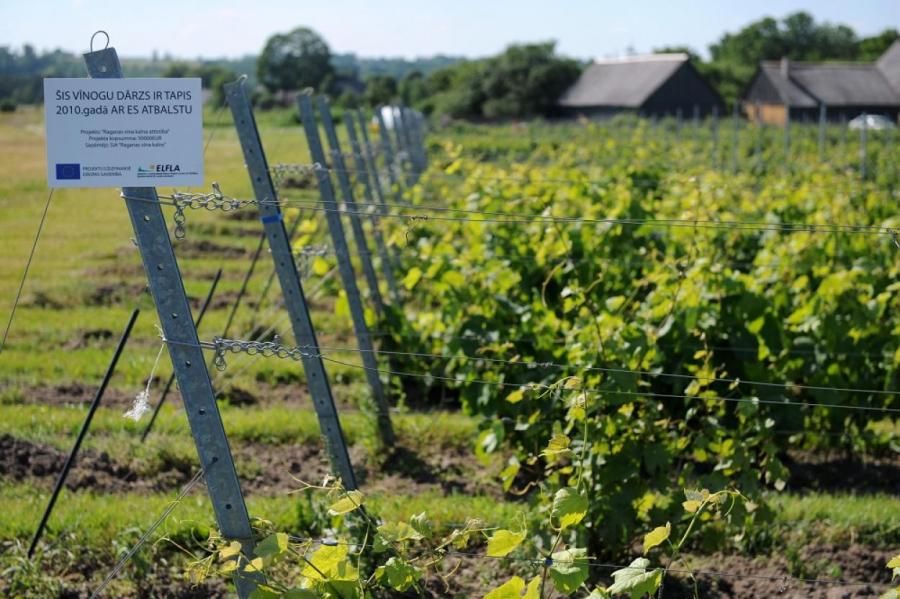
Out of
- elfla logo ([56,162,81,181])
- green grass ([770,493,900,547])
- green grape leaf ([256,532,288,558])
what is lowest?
green grass ([770,493,900,547])

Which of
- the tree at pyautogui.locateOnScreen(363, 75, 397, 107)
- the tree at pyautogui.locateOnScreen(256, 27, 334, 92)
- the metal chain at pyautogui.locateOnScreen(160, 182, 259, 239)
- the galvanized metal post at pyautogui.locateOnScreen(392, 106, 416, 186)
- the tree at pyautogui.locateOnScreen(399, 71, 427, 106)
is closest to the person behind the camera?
the metal chain at pyautogui.locateOnScreen(160, 182, 259, 239)

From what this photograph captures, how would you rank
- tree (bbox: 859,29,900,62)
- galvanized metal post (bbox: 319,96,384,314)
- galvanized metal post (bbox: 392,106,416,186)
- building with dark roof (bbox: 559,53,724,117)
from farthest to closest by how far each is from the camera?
tree (bbox: 859,29,900,62) → building with dark roof (bbox: 559,53,724,117) → galvanized metal post (bbox: 392,106,416,186) → galvanized metal post (bbox: 319,96,384,314)

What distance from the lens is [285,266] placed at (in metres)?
4.16

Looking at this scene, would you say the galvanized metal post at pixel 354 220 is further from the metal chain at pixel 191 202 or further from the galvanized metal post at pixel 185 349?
the galvanized metal post at pixel 185 349

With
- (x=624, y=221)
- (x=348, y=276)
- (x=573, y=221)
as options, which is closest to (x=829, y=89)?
(x=573, y=221)

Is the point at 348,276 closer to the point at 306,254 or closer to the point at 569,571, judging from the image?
the point at 306,254

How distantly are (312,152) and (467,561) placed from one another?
2381mm

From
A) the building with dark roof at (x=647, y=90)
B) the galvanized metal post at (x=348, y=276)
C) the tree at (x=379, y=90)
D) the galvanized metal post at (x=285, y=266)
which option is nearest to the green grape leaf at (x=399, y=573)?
the galvanized metal post at (x=285, y=266)

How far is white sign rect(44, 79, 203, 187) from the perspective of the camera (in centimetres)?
268

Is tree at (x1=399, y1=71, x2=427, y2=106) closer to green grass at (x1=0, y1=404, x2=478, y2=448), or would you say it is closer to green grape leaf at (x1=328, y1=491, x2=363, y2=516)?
green grass at (x1=0, y1=404, x2=478, y2=448)

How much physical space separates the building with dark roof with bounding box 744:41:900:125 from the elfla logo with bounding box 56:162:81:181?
54.6 meters

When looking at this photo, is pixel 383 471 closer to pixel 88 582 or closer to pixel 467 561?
pixel 467 561

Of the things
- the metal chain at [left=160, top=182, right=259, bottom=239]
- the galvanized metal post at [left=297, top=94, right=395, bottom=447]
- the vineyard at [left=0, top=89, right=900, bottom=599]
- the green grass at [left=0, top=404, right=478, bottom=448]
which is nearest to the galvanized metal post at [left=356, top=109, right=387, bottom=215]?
the vineyard at [left=0, top=89, right=900, bottom=599]

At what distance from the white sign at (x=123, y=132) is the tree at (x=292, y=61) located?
225ft
